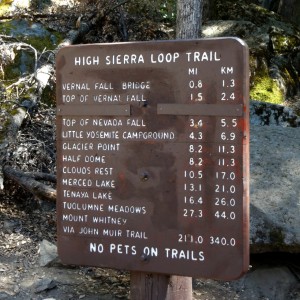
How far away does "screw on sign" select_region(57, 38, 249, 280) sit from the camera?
2.89 meters

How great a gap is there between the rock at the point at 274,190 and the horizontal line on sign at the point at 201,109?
228 centimetres

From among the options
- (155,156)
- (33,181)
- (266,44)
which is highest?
(266,44)

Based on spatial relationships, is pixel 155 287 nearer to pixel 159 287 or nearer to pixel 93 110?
pixel 159 287

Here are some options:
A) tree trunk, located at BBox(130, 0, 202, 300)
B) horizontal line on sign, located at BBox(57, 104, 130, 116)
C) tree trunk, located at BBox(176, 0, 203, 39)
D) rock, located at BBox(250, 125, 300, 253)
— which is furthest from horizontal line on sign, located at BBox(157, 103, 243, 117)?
tree trunk, located at BBox(176, 0, 203, 39)

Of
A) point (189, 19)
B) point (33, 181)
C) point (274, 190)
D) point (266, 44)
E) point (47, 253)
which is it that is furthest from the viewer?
point (266, 44)

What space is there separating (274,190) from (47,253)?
2445mm

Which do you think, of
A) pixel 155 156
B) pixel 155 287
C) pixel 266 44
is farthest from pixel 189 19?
pixel 155 287

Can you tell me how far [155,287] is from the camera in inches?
128

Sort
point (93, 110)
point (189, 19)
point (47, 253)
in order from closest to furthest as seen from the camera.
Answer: point (93, 110) → point (47, 253) → point (189, 19)

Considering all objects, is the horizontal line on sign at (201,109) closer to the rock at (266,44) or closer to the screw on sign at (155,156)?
the screw on sign at (155,156)

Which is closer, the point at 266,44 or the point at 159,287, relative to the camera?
the point at 159,287

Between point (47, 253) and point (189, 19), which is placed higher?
point (189, 19)

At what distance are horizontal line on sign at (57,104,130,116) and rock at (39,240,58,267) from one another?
7.47 ft

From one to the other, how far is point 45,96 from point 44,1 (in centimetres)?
378
